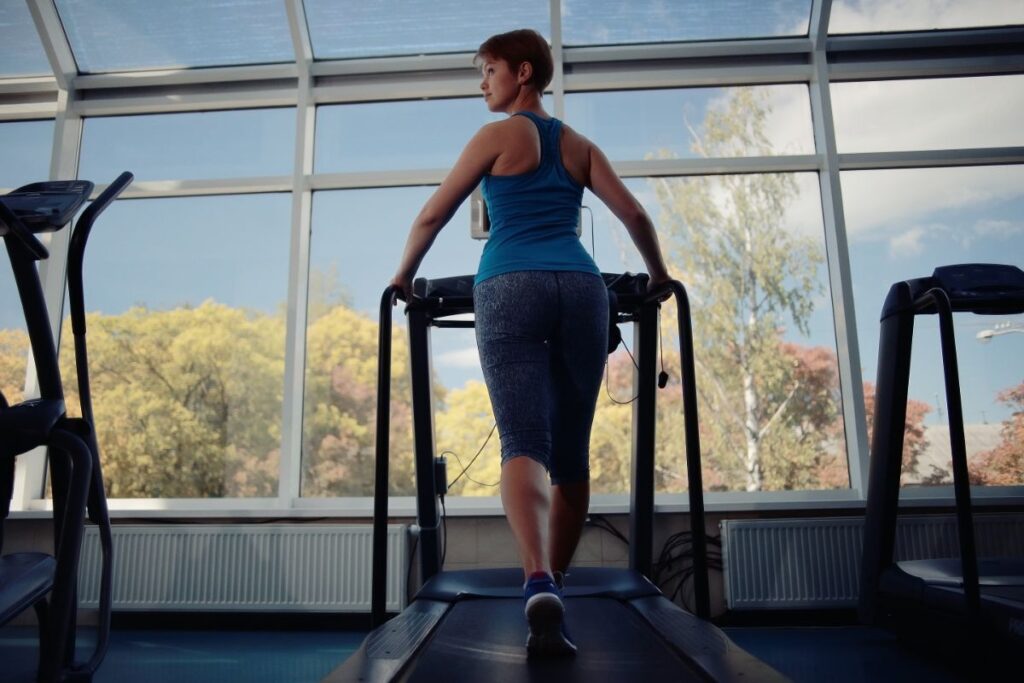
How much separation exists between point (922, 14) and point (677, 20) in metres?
1.22

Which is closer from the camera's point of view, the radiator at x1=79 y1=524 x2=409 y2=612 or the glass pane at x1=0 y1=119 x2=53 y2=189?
the radiator at x1=79 y1=524 x2=409 y2=612

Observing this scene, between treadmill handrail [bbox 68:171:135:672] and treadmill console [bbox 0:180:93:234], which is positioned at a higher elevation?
treadmill console [bbox 0:180:93:234]

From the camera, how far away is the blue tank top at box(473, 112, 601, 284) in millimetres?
1320

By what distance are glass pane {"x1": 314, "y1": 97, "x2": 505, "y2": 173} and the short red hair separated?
193 cm

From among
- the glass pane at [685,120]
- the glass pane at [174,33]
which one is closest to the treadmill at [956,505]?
the glass pane at [685,120]

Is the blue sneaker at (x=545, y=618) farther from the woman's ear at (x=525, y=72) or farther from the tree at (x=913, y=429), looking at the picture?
the tree at (x=913, y=429)

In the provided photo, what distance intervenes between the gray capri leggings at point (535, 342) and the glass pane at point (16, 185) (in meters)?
3.11

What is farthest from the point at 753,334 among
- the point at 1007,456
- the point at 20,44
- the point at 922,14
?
the point at 20,44

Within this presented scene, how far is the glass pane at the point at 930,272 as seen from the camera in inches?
118

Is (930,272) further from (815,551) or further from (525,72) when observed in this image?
(525,72)

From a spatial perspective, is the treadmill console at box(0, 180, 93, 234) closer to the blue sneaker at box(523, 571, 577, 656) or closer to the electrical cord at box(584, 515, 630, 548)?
the blue sneaker at box(523, 571, 577, 656)

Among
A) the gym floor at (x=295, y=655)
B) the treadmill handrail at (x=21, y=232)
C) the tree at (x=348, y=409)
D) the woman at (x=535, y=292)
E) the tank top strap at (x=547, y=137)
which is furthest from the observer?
the tree at (x=348, y=409)

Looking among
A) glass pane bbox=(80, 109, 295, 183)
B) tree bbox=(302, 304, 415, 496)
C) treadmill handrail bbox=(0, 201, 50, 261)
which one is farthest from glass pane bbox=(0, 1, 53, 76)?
treadmill handrail bbox=(0, 201, 50, 261)

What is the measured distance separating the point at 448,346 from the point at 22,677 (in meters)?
1.94
